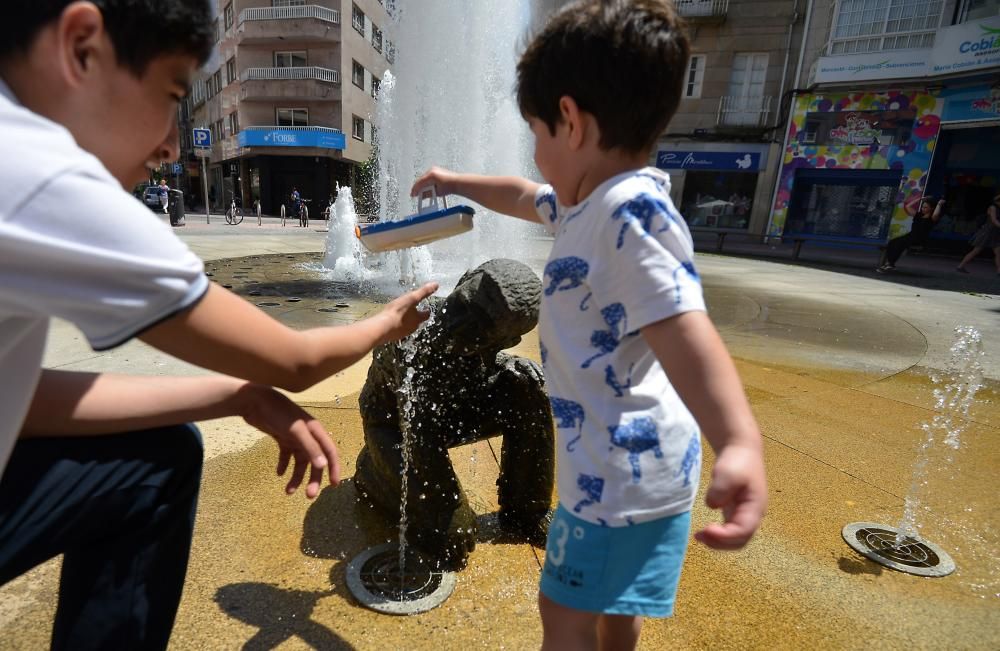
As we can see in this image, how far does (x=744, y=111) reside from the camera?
20047 millimetres

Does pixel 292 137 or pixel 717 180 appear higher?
pixel 292 137

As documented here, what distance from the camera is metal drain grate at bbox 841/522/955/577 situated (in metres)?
1.96

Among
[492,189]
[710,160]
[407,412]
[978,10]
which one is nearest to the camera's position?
[492,189]

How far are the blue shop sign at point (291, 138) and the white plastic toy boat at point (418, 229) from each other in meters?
28.1

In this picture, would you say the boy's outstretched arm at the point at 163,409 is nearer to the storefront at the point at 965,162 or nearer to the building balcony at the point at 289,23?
the storefront at the point at 965,162

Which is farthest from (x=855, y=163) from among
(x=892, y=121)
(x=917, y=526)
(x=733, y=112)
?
(x=917, y=526)

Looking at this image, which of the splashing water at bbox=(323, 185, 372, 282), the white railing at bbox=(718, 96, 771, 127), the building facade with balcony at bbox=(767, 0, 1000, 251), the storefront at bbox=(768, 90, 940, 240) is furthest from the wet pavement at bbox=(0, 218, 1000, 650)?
the white railing at bbox=(718, 96, 771, 127)

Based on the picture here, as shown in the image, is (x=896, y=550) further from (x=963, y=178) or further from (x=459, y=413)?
(x=963, y=178)

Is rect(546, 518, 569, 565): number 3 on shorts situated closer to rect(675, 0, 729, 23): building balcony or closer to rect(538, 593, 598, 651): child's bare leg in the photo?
rect(538, 593, 598, 651): child's bare leg

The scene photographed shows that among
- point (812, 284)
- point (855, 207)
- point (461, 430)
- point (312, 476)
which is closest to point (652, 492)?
point (312, 476)

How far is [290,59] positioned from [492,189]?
31.3 meters

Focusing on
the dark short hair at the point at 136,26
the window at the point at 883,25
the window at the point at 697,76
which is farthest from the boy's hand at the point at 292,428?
the window at the point at 697,76

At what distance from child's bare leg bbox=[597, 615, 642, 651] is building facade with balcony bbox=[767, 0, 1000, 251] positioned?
18598mm

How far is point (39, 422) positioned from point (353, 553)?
1069 mm
